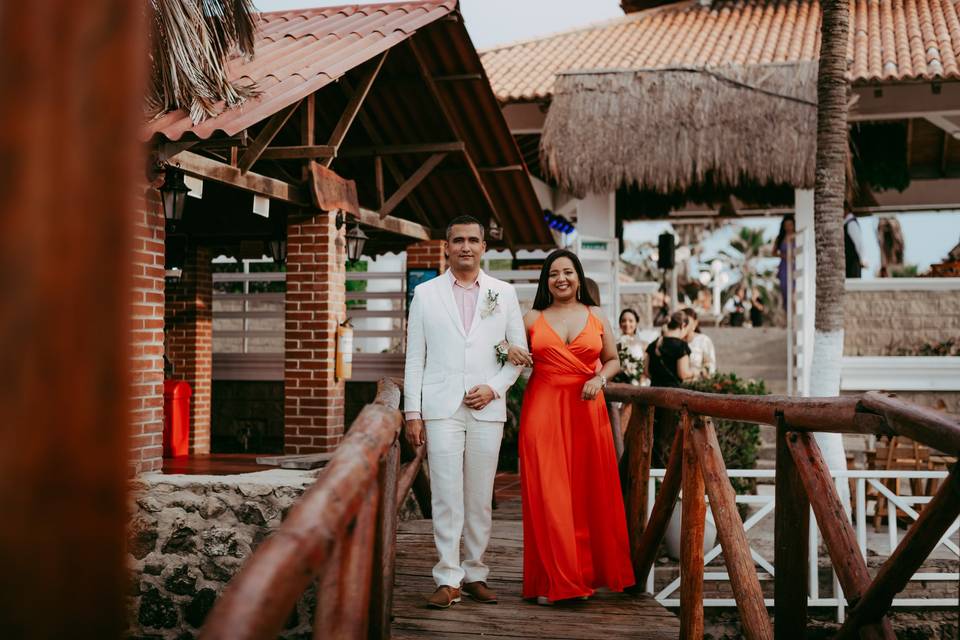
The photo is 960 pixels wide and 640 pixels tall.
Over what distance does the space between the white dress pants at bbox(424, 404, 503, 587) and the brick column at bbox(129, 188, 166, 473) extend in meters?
2.73

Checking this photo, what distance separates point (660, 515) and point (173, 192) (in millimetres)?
4209

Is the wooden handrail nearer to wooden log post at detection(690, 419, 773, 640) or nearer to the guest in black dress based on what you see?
wooden log post at detection(690, 419, 773, 640)

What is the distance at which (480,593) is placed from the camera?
495 centimetres

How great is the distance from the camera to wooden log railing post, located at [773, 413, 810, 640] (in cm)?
364

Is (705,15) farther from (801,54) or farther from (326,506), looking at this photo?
(326,506)

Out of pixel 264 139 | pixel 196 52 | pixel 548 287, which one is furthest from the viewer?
pixel 264 139

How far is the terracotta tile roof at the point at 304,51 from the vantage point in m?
6.32

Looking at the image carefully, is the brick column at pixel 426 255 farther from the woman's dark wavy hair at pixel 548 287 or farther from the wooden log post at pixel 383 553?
the wooden log post at pixel 383 553

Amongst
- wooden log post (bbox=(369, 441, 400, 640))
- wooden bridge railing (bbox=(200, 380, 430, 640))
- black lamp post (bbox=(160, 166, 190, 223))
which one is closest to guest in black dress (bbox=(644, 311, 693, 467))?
black lamp post (bbox=(160, 166, 190, 223))

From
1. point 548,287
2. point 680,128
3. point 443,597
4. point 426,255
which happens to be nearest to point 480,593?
point 443,597

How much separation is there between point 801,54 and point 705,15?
155 inches

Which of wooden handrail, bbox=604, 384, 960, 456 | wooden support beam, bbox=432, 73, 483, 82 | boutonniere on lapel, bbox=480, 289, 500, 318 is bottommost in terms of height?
wooden handrail, bbox=604, 384, 960, 456

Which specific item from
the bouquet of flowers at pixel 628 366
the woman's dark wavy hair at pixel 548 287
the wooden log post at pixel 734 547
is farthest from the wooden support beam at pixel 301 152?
the wooden log post at pixel 734 547

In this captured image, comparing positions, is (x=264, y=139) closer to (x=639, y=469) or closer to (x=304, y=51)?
(x=304, y=51)
